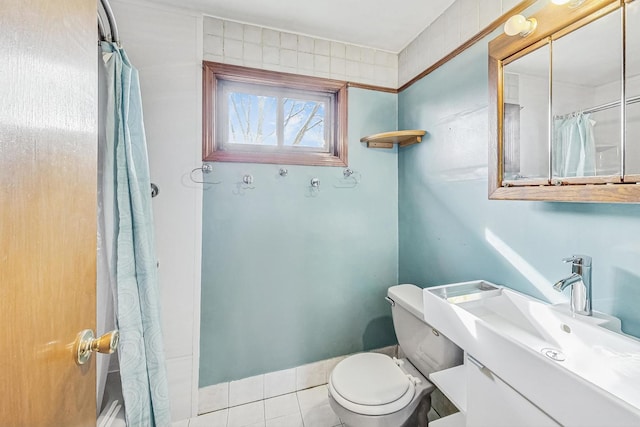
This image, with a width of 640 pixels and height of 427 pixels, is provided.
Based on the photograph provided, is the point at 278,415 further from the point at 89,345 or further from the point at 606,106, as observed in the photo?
the point at 606,106

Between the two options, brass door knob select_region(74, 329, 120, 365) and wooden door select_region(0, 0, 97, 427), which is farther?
brass door knob select_region(74, 329, 120, 365)

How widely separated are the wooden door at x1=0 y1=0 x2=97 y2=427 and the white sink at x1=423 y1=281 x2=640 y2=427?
1.02 meters

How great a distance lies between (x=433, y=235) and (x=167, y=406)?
5.36 feet

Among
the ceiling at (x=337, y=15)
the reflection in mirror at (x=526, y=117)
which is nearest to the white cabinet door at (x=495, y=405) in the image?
the reflection in mirror at (x=526, y=117)

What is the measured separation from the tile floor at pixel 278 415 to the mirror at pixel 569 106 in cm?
156

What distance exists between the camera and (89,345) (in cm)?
60

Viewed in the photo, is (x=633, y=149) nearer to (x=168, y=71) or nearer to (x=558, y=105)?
(x=558, y=105)

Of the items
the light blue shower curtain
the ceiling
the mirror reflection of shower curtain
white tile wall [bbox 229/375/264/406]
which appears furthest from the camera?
white tile wall [bbox 229/375/264/406]

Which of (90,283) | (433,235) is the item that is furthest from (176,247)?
(433,235)

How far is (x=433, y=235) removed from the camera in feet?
5.48

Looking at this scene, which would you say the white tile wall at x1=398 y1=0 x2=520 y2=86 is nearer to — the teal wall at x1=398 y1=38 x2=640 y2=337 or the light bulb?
the teal wall at x1=398 y1=38 x2=640 y2=337

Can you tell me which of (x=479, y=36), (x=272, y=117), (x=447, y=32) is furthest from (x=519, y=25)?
(x=272, y=117)

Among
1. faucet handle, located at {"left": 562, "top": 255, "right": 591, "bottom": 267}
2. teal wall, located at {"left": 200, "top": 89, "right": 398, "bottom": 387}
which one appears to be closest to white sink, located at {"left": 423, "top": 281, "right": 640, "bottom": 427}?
faucet handle, located at {"left": 562, "top": 255, "right": 591, "bottom": 267}

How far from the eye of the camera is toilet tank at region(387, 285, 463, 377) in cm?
128
